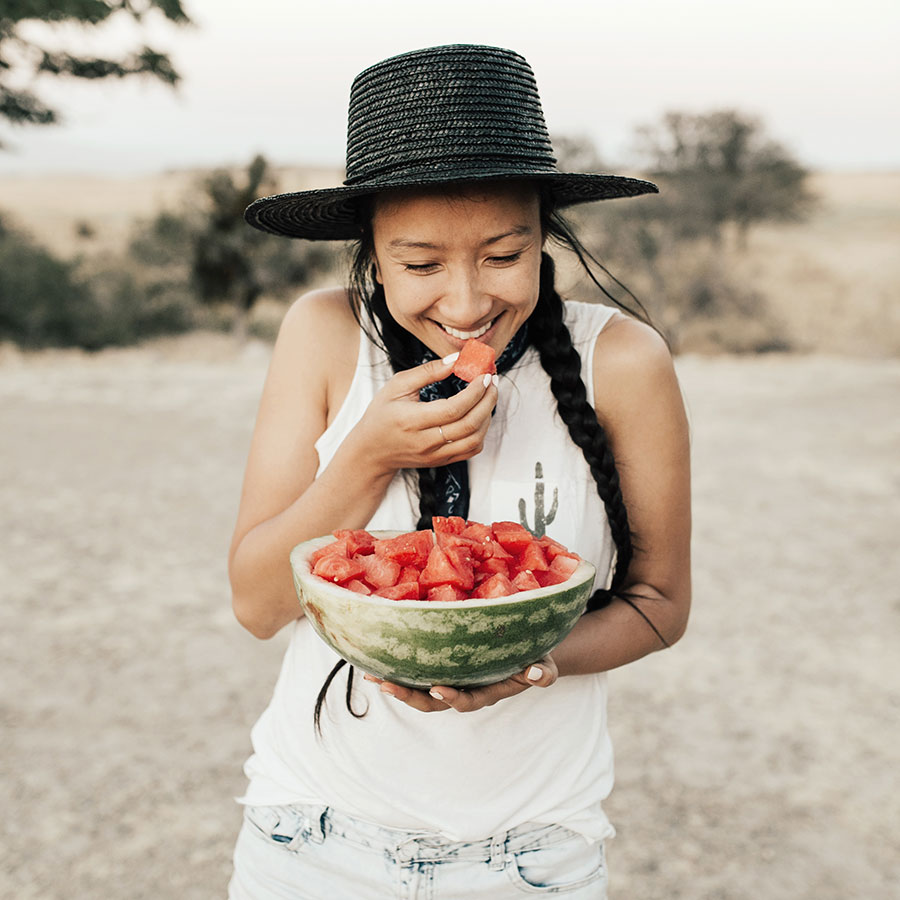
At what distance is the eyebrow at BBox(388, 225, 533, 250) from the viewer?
1568mm

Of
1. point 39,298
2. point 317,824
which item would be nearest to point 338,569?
point 317,824

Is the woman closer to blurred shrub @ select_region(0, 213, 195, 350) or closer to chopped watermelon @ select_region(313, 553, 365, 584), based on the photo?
chopped watermelon @ select_region(313, 553, 365, 584)

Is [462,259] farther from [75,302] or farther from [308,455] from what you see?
[75,302]

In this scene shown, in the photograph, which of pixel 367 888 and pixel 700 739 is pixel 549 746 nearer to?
pixel 367 888

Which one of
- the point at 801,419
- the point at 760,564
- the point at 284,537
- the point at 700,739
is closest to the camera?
the point at 284,537

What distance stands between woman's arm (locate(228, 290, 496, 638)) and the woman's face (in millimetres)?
127

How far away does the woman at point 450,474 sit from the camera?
1556mm

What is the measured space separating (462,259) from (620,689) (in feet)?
13.3

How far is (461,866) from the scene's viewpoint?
5.57 feet

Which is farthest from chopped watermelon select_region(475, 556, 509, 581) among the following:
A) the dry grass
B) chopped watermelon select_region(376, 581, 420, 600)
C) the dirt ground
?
the dry grass

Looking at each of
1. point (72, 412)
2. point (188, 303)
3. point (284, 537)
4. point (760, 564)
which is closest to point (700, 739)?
point (760, 564)

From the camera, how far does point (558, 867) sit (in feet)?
5.59

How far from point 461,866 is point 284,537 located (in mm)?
705

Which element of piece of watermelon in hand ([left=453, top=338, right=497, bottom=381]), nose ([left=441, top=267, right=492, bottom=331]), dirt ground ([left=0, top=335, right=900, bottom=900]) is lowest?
dirt ground ([left=0, top=335, right=900, bottom=900])
